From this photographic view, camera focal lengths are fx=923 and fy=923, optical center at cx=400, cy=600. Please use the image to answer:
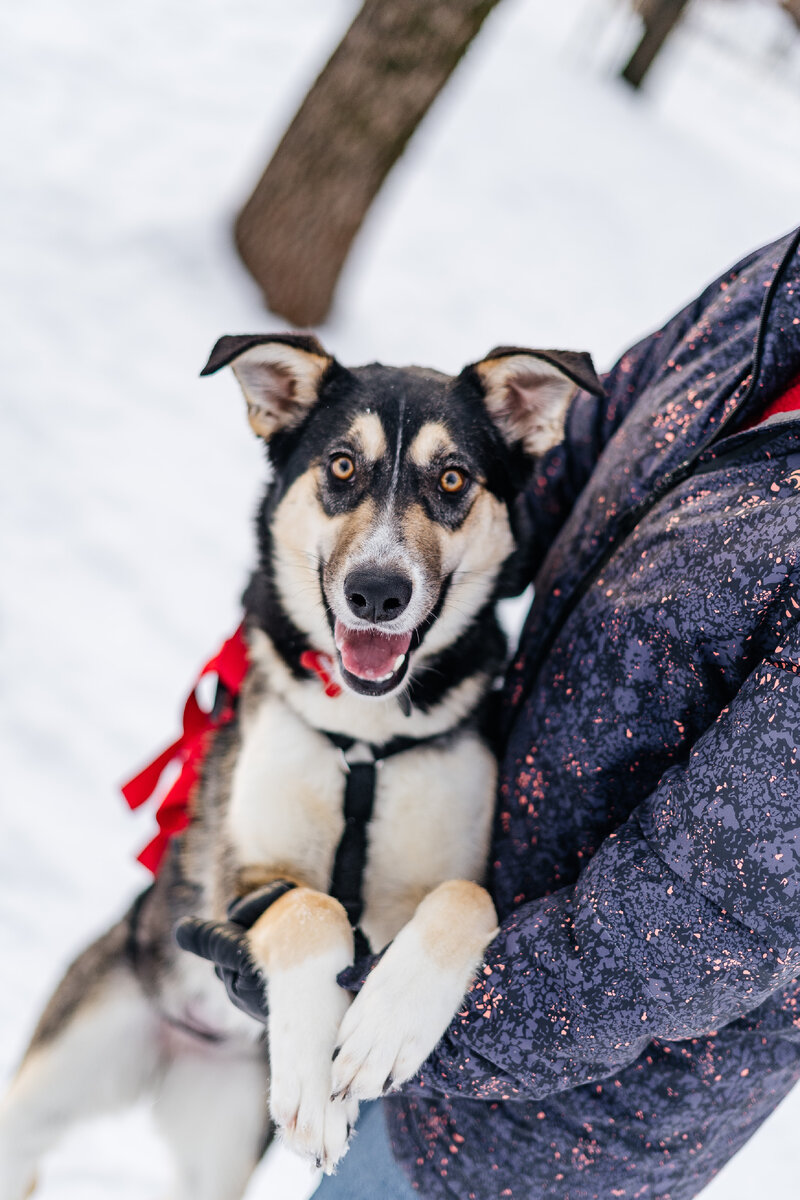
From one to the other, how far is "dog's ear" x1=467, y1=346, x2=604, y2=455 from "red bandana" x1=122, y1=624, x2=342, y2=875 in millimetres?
832

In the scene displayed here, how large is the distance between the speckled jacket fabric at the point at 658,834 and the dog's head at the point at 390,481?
0.28 m

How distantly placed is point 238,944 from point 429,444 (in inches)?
43.2

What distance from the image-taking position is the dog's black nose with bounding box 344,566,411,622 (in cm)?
179

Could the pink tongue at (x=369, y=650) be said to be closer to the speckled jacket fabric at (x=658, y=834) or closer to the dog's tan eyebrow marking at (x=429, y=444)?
the speckled jacket fabric at (x=658, y=834)

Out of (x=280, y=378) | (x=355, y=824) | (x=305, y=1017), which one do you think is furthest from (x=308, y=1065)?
(x=280, y=378)

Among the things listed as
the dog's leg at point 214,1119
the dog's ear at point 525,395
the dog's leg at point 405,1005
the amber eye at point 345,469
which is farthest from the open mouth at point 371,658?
the dog's leg at point 214,1119

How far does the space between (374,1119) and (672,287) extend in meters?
6.73

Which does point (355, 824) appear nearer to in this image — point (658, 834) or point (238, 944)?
point (238, 944)

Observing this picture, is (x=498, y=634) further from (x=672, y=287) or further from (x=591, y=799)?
(x=672, y=287)

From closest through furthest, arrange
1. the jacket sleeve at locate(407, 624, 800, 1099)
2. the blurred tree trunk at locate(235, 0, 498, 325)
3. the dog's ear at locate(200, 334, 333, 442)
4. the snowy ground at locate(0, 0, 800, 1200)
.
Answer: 1. the jacket sleeve at locate(407, 624, 800, 1099)
2. the dog's ear at locate(200, 334, 333, 442)
3. the snowy ground at locate(0, 0, 800, 1200)
4. the blurred tree trunk at locate(235, 0, 498, 325)

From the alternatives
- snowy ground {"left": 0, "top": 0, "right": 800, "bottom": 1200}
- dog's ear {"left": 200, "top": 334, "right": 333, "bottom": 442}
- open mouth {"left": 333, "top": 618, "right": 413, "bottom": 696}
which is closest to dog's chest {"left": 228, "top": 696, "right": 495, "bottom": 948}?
open mouth {"left": 333, "top": 618, "right": 413, "bottom": 696}

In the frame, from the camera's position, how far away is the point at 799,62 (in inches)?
536

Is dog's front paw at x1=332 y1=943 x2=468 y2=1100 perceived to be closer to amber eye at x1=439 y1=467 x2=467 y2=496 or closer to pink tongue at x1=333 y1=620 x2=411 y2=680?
pink tongue at x1=333 y1=620 x2=411 y2=680

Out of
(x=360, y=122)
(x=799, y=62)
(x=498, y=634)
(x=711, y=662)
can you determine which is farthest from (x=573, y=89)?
(x=711, y=662)
